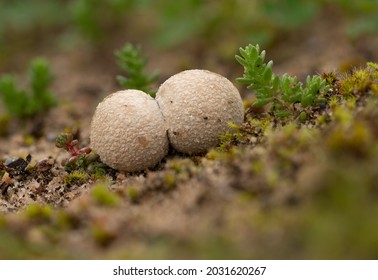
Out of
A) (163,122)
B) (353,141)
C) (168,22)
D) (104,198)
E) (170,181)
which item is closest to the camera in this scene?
(353,141)

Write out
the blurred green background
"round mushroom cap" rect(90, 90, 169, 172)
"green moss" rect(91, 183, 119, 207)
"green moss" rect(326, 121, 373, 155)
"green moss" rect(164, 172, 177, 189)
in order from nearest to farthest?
"green moss" rect(326, 121, 373, 155)
"green moss" rect(91, 183, 119, 207)
"green moss" rect(164, 172, 177, 189)
"round mushroom cap" rect(90, 90, 169, 172)
the blurred green background

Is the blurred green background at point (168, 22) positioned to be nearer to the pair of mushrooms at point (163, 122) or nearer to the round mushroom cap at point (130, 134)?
the pair of mushrooms at point (163, 122)

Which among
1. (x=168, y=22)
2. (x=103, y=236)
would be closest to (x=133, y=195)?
(x=103, y=236)

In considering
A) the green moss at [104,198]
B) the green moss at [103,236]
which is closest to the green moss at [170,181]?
the green moss at [104,198]

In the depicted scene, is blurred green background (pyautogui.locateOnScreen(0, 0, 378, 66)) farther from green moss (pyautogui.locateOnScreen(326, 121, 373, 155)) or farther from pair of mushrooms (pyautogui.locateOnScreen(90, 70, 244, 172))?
green moss (pyautogui.locateOnScreen(326, 121, 373, 155))

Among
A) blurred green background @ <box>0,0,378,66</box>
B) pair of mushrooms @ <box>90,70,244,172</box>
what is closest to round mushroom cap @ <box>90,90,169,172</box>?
pair of mushrooms @ <box>90,70,244,172</box>

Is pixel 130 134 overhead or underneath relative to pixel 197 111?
underneath

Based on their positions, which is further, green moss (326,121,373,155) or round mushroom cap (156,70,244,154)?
round mushroom cap (156,70,244,154)

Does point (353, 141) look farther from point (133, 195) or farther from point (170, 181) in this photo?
point (133, 195)
